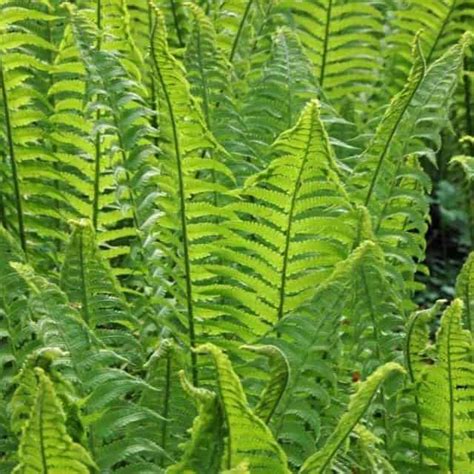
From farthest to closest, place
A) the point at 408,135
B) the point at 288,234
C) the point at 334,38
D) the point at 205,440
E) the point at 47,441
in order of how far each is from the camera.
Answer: the point at 334,38 < the point at 408,135 < the point at 288,234 < the point at 205,440 < the point at 47,441

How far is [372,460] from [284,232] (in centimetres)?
32

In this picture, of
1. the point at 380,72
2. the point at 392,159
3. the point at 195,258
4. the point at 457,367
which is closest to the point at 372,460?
the point at 457,367

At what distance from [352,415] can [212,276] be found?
415 mm

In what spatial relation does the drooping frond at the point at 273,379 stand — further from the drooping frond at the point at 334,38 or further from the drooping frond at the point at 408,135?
the drooping frond at the point at 334,38

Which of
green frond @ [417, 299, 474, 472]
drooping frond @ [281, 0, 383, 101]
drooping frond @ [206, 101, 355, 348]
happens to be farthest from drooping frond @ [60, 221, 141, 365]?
drooping frond @ [281, 0, 383, 101]

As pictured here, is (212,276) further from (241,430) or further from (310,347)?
(241,430)

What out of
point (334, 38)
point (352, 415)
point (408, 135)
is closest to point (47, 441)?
point (352, 415)

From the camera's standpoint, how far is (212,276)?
1371mm

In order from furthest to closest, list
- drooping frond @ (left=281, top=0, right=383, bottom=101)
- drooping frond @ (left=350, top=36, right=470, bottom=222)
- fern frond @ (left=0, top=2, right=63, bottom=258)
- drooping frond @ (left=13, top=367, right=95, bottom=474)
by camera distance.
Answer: drooping frond @ (left=281, top=0, right=383, bottom=101)
fern frond @ (left=0, top=2, right=63, bottom=258)
drooping frond @ (left=350, top=36, right=470, bottom=222)
drooping frond @ (left=13, top=367, right=95, bottom=474)

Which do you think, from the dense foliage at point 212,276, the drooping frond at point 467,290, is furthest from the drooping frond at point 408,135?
the drooping frond at point 467,290

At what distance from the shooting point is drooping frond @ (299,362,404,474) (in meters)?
0.98

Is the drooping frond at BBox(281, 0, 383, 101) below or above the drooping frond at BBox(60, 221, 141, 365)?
above

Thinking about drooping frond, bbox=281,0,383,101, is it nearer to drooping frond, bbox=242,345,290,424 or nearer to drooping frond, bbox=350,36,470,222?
drooping frond, bbox=350,36,470,222

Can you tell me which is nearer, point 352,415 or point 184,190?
point 352,415
